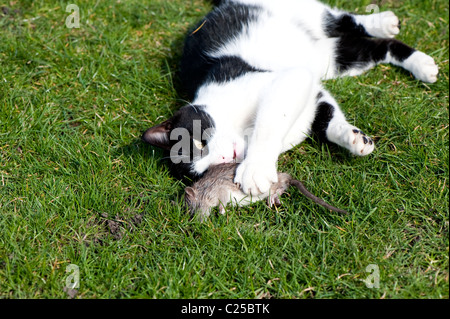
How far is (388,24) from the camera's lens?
9.29 ft

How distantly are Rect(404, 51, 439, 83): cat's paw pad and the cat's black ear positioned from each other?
4.96 feet

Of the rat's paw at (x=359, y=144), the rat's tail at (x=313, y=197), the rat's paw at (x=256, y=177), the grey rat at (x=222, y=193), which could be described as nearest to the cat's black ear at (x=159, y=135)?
the grey rat at (x=222, y=193)

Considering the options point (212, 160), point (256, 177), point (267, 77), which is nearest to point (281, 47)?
point (267, 77)

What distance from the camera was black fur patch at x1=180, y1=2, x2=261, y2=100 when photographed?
2639mm

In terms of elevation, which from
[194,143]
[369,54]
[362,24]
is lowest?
[194,143]

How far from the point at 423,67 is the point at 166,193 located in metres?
1.68

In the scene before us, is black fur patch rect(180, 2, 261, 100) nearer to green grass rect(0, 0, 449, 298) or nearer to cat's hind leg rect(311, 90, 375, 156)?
green grass rect(0, 0, 449, 298)

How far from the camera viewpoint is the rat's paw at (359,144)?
2.20 metres

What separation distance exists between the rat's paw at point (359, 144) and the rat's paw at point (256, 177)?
16.7 inches

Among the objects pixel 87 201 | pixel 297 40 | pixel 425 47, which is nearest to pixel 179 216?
pixel 87 201

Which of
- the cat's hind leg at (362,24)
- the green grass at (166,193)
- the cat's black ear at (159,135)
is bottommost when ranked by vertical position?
the green grass at (166,193)

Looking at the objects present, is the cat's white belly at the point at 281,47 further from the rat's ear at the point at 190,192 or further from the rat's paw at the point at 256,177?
the rat's ear at the point at 190,192

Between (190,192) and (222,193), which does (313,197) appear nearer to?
(222,193)

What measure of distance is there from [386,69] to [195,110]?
1.30m
